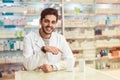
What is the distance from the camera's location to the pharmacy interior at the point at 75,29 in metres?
5.80

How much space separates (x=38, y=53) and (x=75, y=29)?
349cm

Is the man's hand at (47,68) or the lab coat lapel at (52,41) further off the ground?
the lab coat lapel at (52,41)

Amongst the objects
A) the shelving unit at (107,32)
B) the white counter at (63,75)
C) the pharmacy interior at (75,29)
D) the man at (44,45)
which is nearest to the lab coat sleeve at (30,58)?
the man at (44,45)

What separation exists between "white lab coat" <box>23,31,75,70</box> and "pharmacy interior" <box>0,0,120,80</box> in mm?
2717

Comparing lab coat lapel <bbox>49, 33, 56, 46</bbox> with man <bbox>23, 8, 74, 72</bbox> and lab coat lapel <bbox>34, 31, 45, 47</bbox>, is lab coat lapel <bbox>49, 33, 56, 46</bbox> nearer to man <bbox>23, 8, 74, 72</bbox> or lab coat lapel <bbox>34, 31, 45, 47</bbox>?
man <bbox>23, 8, 74, 72</bbox>

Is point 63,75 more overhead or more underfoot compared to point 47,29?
more underfoot

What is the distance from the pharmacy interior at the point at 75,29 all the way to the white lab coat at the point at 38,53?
8.91 ft

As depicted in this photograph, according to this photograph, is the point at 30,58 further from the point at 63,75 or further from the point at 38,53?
the point at 63,75

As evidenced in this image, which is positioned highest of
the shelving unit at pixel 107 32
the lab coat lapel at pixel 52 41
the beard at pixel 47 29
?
the beard at pixel 47 29

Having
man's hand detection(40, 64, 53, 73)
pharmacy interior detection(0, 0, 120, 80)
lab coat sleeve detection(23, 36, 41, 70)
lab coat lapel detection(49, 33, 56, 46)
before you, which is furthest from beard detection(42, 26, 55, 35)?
pharmacy interior detection(0, 0, 120, 80)

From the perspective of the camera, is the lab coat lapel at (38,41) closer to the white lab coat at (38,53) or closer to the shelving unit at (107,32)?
the white lab coat at (38,53)

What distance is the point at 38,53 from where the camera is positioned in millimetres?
3059

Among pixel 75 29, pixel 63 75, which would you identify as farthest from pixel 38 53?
pixel 75 29

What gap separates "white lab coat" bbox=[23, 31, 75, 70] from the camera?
296cm
